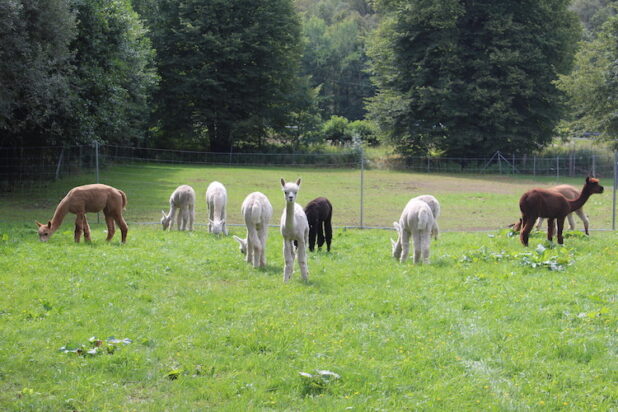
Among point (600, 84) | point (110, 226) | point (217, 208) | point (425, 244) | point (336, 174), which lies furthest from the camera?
point (600, 84)

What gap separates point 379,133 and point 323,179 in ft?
61.9

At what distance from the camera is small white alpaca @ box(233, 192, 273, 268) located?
40.5 ft

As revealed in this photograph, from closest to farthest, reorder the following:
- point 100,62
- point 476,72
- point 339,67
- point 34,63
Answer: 1. point 34,63
2. point 100,62
3. point 476,72
4. point 339,67

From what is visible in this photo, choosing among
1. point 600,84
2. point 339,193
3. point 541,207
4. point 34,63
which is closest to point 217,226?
point 541,207

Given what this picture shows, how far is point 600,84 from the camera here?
40969 millimetres

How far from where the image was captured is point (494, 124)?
44.3 meters

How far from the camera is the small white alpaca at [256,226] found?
12344 millimetres

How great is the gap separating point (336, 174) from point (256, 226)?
21.8m

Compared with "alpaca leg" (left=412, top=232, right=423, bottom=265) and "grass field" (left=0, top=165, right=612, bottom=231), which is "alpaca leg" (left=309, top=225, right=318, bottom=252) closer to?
"alpaca leg" (left=412, top=232, right=423, bottom=265)

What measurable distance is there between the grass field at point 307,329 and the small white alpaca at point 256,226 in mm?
282

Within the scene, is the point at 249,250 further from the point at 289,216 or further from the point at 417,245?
the point at 417,245

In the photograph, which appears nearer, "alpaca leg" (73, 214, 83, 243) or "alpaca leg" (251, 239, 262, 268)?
Result: "alpaca leg" (251, 239, 262, 268)

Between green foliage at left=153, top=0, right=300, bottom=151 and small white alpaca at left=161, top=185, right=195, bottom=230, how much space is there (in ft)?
105

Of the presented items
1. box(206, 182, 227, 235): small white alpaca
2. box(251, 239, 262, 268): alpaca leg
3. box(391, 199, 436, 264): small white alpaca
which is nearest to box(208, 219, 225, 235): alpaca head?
box(206, 182, 227, 235): small white alpaca
